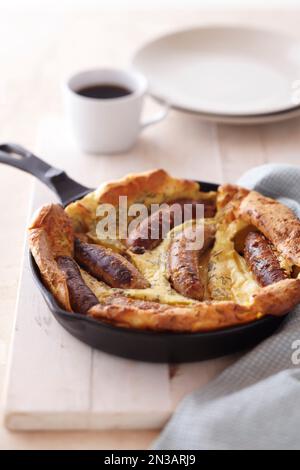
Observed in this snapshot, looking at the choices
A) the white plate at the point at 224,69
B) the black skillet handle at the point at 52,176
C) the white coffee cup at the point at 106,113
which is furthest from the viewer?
the white plate at the point at 224,69

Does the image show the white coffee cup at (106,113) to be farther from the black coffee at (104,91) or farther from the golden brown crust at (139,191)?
the golden brown crust at (139,191)

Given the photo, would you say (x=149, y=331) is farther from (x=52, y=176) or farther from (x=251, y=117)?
(x=251, y=117)

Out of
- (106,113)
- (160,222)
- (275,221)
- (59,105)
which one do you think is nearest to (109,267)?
(160,222)

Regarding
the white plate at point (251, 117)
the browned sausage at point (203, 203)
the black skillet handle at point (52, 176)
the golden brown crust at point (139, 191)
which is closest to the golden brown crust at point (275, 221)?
the browned sausage at point (203, 203)

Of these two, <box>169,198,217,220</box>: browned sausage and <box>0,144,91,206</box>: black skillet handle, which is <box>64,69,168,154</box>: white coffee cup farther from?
<box>169,198,217,220</box>: browned sausage

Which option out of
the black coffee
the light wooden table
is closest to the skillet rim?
the light wooden table

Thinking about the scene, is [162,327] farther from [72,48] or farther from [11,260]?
[72,48]

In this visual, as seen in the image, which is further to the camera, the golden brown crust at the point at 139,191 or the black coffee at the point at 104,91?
the black coffee at the point at 104,91
